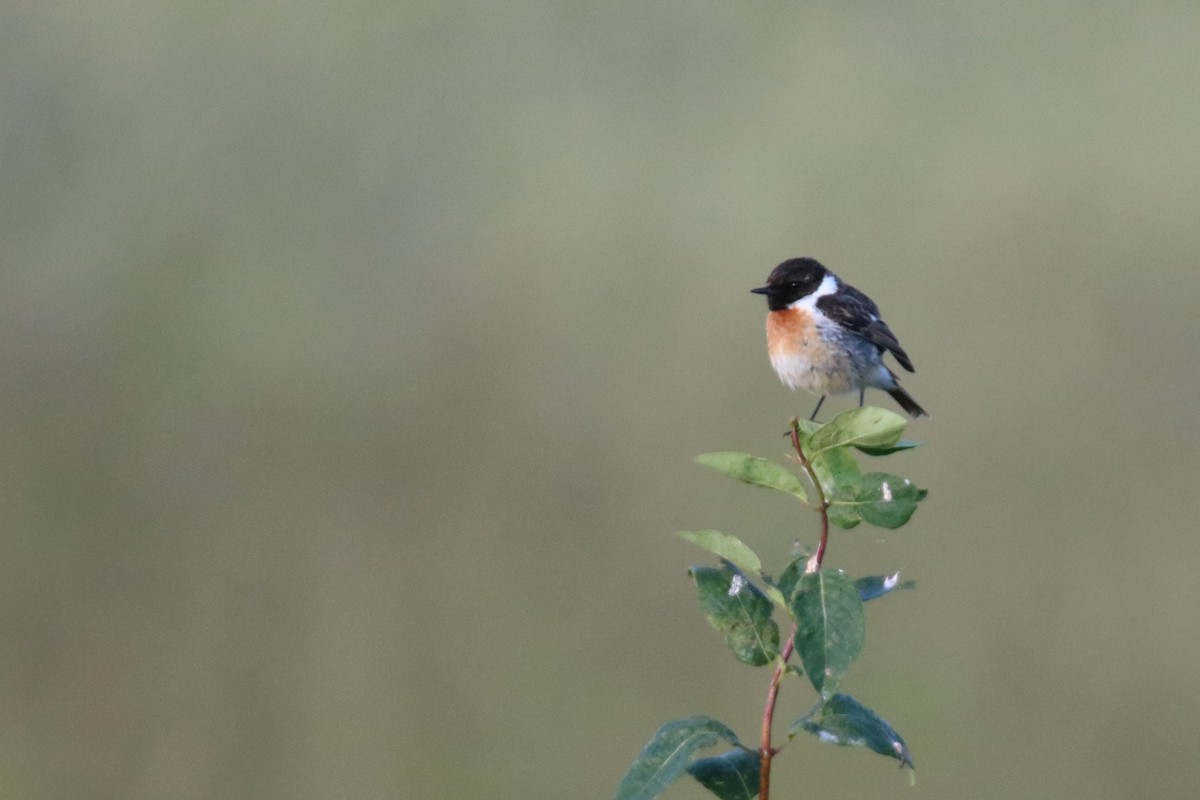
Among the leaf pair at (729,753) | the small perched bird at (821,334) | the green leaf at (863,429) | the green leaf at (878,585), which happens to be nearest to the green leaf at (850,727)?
the leaf pair at (729,753)

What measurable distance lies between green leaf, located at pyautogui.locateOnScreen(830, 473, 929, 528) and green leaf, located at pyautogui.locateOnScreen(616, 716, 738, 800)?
238 millimetres

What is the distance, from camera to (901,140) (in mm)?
5641

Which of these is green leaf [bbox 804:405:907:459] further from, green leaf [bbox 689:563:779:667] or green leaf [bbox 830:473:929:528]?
green leaf [bbox 689:563:779:667]

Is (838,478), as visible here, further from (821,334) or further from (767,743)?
(821,334)

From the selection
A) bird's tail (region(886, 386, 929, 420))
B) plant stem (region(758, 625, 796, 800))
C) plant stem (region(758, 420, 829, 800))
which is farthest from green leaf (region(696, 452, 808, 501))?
bird's tail (region(886, 386, 929, 420))

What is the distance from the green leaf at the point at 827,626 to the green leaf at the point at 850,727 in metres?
0.05

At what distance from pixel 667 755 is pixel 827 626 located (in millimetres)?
190

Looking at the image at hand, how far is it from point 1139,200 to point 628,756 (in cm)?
332

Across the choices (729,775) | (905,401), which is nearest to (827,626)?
(729,775)

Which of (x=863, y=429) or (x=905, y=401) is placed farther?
(x=905, y=401)

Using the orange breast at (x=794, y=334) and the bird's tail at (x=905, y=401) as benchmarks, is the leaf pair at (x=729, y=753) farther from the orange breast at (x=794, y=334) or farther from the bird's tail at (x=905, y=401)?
the bird's tail at (x=905, y=401)

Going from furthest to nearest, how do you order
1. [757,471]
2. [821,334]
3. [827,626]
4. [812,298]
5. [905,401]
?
[905,401]
[812,298]
[821,334]
[757,471]
[827,626]

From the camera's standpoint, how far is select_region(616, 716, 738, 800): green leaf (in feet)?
3.51

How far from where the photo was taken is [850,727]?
1.12 meters
